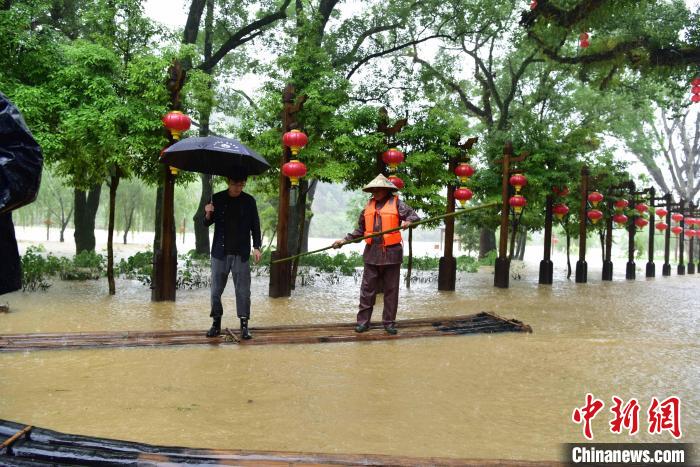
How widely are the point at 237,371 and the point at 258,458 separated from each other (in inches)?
93.3

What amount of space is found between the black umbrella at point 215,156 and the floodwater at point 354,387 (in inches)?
87.0

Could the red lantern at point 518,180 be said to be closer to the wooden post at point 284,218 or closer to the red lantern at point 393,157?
the red lantern at point 393,157

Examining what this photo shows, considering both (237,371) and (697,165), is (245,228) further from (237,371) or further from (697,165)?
(697,165)

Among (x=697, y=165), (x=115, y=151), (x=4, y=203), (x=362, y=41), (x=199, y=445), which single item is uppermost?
(x=362, y=41)

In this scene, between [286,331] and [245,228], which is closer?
[245,228]

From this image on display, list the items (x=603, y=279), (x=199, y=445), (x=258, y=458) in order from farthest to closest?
(x=603, y=279) → (x=199, y=445) → (x=258, y=458)

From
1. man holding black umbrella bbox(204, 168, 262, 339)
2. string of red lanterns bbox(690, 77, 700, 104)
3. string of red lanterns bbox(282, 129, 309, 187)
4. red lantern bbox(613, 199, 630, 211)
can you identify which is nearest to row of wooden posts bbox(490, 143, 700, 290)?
red lantern bbox(613, 199, 630, 211)

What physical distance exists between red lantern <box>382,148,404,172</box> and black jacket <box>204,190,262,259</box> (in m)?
5.13

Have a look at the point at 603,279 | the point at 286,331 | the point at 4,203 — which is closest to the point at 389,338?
the point at 286,331

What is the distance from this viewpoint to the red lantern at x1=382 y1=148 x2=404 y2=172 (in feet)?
36.1

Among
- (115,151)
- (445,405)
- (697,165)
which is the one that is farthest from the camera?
(697,165)

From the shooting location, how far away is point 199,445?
3.24 meters

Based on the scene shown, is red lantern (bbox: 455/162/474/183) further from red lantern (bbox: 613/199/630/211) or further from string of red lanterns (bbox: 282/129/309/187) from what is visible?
red lantern (bbox: 613/199/630/211)

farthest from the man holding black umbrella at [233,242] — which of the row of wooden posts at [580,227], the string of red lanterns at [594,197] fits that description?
the string of red lanterns at [594,197]
